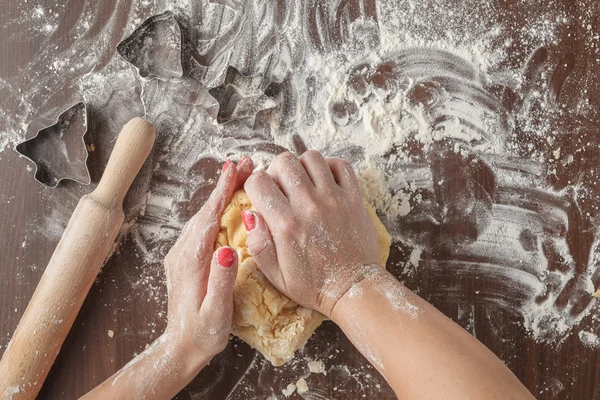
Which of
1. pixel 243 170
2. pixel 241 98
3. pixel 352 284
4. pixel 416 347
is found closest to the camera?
pixel 416 347

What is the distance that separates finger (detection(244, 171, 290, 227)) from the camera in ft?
3.36

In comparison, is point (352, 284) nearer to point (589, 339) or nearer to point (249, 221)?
point (249, 221)

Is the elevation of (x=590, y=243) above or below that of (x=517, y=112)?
below

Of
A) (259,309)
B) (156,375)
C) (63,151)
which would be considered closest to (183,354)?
(156,375)

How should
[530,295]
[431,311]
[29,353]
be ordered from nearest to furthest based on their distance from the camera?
[431,311], [29,353], [530,295]

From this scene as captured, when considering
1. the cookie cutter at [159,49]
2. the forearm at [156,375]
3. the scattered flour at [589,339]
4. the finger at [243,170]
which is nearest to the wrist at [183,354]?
the forearm at [156,375]

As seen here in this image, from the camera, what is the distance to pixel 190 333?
3.42ft

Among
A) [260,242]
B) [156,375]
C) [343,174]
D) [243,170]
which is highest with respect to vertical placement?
[343,174]

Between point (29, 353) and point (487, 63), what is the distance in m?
1.23

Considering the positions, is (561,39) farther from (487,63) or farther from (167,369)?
(167,369)

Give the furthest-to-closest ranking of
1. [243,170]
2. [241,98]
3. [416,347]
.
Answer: [241,98] < [243,170] < [416,347]

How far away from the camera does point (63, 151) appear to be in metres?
1.23

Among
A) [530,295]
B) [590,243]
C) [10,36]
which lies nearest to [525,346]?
[530,295]

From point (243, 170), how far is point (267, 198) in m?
0.12
